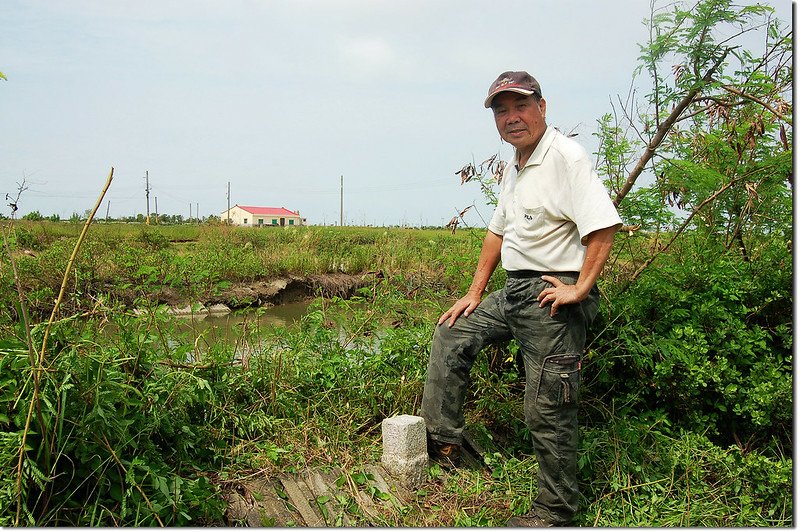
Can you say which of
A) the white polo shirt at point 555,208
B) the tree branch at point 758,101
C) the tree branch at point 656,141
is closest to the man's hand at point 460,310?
the white polo shirt at point 555,208

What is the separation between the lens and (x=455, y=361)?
3.05 m

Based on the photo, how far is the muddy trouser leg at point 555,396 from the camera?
2.75 m

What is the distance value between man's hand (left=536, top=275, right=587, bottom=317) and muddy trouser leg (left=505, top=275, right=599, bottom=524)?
0.04m

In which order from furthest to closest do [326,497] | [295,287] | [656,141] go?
[295,287] < [656,141] < [326,497]

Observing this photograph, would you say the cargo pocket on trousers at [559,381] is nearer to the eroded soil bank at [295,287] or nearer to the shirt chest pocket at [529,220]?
the shirt chest pocket at [529,220]

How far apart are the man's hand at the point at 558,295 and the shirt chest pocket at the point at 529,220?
0.23 m

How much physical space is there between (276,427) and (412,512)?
0.84 metres

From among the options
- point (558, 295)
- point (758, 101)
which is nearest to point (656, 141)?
point (758, 101)

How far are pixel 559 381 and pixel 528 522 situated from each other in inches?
25.8

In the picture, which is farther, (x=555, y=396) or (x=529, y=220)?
(x=529, y=220)

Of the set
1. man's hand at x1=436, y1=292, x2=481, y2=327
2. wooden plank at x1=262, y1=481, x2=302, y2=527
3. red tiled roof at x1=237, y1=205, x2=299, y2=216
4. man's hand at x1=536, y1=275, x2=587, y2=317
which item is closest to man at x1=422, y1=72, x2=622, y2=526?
man's hand at x1=536, y1=275, x2=587, y2=317

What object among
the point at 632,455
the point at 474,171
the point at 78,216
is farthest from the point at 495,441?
the point at 78,216

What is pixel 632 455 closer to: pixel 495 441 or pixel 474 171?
pixel 495 441

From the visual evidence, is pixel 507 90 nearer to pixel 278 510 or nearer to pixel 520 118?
pixel 520 118
